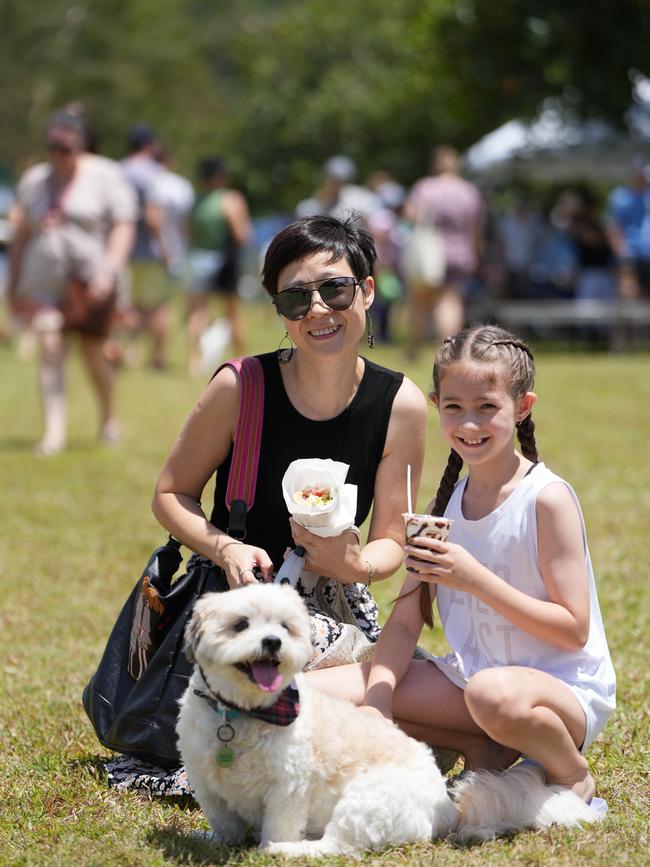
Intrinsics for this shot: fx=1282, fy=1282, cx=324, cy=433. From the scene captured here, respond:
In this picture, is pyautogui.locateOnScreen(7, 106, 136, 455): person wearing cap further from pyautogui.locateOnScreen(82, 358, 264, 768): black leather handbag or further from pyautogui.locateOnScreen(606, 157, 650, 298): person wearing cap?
pyautogui.locateOnScreen(606, 157, 650, 298): person wearing cap

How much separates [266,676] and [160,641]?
0.79 metres

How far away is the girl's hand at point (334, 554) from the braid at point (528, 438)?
53 centimetres

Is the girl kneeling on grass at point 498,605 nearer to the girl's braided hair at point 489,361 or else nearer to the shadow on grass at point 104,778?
the girl's braided hair at point 489,361

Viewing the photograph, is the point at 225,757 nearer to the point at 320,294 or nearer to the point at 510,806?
the point at 510,806

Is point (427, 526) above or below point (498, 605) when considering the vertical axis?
above

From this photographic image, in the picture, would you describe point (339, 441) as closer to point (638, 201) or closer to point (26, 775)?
point (26, 775)

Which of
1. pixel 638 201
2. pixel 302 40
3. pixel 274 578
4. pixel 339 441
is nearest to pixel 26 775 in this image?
pixel 274 578

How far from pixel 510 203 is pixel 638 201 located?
7.24 metres

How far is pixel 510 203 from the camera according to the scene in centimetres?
2322

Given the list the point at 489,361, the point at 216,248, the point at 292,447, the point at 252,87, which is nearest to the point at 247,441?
the point at 292,447

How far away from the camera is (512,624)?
3371mm

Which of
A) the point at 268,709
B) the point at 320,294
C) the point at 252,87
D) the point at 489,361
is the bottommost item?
the point at 268,709

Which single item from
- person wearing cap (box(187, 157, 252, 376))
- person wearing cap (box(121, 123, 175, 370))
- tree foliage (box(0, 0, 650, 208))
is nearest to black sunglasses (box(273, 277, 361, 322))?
person wearing cap (box(121, 123, 175, 370))

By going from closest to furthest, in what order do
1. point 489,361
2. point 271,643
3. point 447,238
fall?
point 271,643 < point 489,361 < point 447,238
